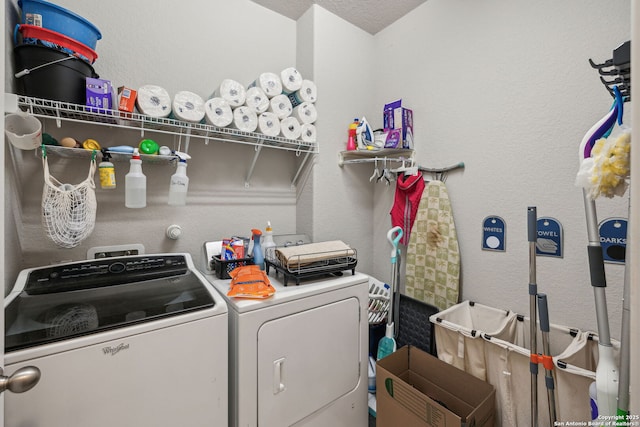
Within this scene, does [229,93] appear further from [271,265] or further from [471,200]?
[471,200]

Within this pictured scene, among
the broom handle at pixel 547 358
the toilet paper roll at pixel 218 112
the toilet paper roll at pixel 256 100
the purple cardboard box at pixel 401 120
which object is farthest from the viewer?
the purple cardboard box at pixel 401 120

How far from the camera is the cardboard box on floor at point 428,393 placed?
4.12 ft

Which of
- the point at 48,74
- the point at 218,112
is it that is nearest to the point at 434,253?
the point at 218,112

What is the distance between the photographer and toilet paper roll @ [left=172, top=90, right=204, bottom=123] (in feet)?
4.98

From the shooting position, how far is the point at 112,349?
34.6 inches

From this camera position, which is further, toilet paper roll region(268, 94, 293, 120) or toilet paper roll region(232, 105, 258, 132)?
toilet paper roll region(268, 94, 293, 120)

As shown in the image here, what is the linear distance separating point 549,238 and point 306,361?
4.93 feet

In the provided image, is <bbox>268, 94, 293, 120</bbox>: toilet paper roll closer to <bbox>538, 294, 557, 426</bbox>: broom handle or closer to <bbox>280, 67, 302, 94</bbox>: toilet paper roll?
<bbox>280, 67, 302, 94</bbox>: toilet paper roll

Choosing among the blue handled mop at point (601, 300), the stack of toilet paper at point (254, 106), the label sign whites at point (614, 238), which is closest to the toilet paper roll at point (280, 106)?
the stack of toilet paper at point (254, 106)

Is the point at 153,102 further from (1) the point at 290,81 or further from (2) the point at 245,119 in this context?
(1) the point at 290,81

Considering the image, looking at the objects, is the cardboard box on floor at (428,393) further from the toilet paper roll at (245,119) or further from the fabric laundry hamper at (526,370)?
the toilet paper roll at (245,119)

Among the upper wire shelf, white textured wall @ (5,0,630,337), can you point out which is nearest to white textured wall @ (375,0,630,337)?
white textured wall @ (5,0,630,337)

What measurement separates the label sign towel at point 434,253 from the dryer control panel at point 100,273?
5.17 ft

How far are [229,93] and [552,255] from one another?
2.13 metres
